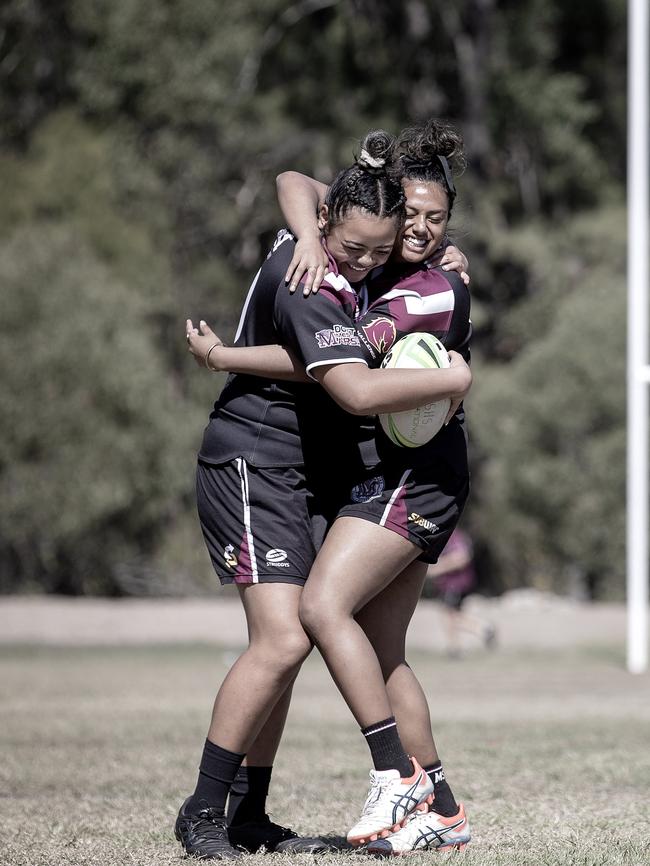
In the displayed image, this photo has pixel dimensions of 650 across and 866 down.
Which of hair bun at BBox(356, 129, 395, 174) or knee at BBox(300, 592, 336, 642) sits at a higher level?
hair bun at BBox(356, 129, 395, 174)

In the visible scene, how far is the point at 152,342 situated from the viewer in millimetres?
24344

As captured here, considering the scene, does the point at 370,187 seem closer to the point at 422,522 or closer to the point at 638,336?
the point at 422,522

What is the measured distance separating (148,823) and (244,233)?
912 inches

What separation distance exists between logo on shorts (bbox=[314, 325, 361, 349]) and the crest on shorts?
16cm

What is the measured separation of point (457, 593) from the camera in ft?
56.1

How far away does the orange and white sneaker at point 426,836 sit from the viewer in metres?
3.97

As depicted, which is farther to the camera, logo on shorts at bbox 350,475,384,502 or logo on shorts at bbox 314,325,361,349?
logo on shorts at bbox 350,475,384,502

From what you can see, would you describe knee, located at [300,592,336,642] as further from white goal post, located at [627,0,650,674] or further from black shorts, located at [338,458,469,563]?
white goal post, located at [627,0,650,674]

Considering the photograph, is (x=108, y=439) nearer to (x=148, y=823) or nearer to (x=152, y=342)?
(x=152, y=342)

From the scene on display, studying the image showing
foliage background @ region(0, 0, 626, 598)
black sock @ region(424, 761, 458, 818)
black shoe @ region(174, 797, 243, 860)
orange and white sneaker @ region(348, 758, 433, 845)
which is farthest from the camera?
foliage background @ region(0, 0, 626, 598)

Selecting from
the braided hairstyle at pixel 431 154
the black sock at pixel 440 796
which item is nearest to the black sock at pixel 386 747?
the black sock at pixel 440 796

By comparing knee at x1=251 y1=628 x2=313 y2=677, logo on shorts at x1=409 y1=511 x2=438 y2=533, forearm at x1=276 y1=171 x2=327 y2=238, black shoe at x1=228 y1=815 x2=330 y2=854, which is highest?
forearm at x1=276 y1=171 x2=327 y2=238

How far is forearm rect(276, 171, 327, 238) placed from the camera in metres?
4.15

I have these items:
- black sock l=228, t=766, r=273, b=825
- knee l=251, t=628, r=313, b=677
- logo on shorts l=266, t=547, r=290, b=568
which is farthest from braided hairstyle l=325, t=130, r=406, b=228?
black sock l=228, t=766, r=273, b=825
